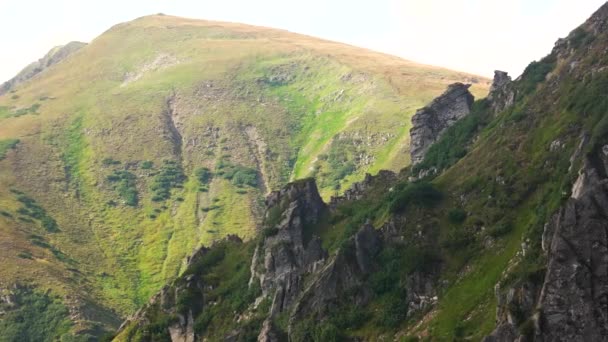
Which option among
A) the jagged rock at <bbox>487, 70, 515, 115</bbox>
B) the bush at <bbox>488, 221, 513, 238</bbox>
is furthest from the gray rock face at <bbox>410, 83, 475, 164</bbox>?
the bush at <bbox>488, 221, 513, 238</bbox>

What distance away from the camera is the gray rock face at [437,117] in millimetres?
152375

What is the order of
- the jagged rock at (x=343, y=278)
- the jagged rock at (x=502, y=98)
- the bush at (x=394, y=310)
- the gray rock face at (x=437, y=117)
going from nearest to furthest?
the bush at (x=394, y=310), the jagged rock at (x=343, y=278), the jagged rock at (x=502, y=98), the gray rock face at (x=437, y=117)

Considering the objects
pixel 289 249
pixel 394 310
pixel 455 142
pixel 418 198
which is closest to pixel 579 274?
pixel 394 310

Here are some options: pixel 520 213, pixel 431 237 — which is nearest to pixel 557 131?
pixel 520 213

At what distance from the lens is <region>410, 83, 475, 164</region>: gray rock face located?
500 ft

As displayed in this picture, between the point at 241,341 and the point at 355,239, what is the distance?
23137 millimetres

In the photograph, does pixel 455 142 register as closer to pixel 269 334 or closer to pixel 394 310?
pixel 394 310

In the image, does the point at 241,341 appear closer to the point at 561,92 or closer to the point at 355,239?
the point at 355,239

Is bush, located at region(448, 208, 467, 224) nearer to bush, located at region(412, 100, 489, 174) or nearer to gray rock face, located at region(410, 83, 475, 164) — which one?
bush, located at region(412, 100, 489, 174)

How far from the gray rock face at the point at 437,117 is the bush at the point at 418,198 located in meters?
47.9

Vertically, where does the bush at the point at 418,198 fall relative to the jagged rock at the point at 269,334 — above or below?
above

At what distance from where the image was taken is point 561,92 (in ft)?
326

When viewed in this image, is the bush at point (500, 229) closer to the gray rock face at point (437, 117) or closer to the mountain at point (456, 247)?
the mountain at point (456, 247)

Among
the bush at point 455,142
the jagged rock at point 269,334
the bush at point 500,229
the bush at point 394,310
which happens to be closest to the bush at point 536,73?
the bush at point 455,142
